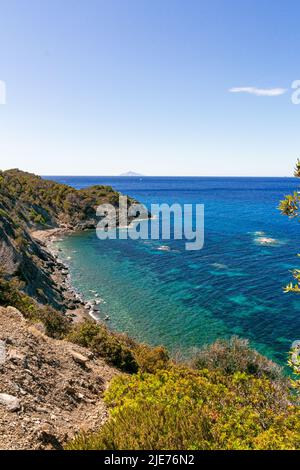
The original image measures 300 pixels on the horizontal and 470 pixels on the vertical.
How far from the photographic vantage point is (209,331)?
27562 mm

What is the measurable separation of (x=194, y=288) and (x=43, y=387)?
29.1m

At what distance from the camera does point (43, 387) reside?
379 inches

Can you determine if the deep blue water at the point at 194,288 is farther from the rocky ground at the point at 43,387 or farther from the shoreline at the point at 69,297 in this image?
the rocky ground at the point at 43,387

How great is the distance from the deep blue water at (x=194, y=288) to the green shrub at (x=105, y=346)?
11.1m

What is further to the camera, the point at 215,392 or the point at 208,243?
the point at 208,243

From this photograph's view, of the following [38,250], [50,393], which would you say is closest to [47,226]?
[38,250]

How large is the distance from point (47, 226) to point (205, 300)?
48.2 m

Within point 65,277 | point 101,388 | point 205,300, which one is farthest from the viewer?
point 65,277

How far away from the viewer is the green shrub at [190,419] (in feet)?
21.4

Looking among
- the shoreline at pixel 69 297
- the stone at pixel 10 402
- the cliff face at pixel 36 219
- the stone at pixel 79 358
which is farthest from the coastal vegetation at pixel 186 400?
the cliff face at pixel 36 219

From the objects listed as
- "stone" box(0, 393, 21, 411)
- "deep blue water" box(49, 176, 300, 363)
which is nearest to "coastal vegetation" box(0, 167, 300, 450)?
"stone" box(0, 393, 21, 411)
